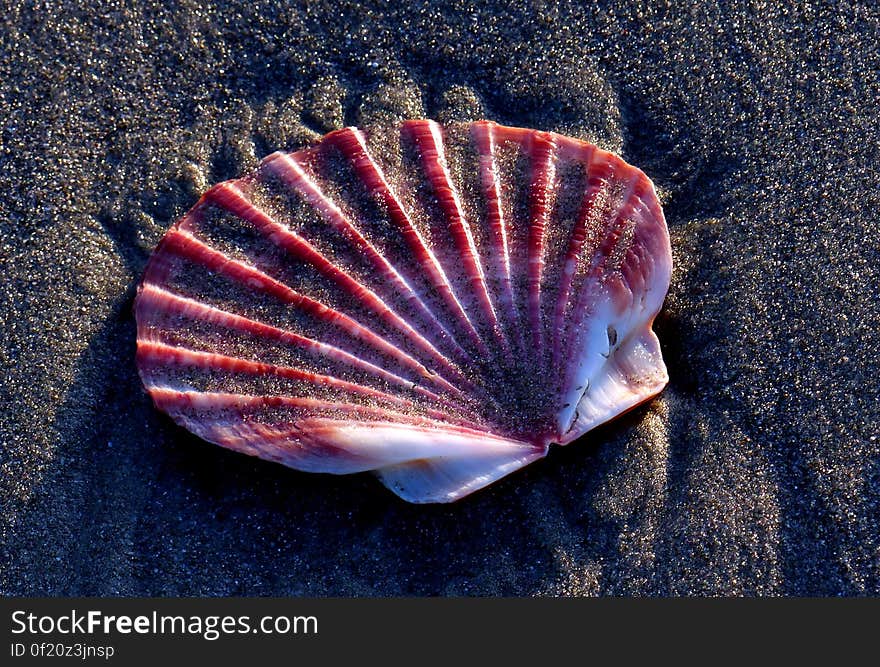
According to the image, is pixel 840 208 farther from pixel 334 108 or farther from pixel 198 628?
pixel 198 628

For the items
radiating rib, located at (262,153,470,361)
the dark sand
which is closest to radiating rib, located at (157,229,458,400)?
radiating rib, located at (262,153,470,361)

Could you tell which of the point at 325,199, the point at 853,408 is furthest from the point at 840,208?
the point at 325,199

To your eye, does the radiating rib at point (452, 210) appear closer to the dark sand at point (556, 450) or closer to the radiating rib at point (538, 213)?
the radiating rib at point (538, 213)

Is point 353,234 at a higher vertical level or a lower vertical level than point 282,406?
higher

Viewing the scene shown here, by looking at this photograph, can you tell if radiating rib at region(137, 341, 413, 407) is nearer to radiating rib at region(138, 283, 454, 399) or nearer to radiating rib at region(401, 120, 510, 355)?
radiating rib at region(138, 283, 454, 399)

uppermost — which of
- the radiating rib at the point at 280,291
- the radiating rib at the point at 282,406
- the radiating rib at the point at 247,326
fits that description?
the radiating rib at the point at 280,291

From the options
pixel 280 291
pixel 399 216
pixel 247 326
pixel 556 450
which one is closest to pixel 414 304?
pixel 399 216

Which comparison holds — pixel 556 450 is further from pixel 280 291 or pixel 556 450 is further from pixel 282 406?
pixel 280 291

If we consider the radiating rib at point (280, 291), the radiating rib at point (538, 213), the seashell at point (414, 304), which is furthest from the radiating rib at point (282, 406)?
the radiating rib at point (538, 213)
